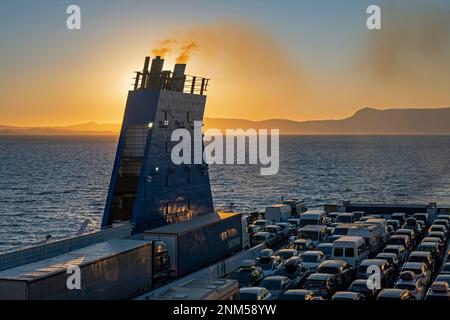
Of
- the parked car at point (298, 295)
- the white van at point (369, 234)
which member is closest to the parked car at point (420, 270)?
the white van at point (369, 234)

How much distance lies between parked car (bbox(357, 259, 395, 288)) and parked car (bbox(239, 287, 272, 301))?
6.57 metres

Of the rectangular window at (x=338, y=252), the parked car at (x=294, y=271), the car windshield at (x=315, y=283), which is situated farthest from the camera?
the rectangular window at (x=338, y=252)

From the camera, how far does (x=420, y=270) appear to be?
94.3ft

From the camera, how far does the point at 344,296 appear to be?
23.9 meters

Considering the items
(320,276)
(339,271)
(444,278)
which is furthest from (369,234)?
(320,276)

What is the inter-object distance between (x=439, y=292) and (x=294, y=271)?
6.28m

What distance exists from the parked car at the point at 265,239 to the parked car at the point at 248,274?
8.31m

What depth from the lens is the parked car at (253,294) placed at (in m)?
23.3

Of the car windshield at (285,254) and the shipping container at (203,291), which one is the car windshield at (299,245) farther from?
the shipping container at (203,291)

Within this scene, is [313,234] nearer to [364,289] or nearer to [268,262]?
[268,262]

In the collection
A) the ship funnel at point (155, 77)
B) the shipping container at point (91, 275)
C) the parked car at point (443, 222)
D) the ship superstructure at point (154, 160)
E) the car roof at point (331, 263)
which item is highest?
the ship funnel at point (155, 77)

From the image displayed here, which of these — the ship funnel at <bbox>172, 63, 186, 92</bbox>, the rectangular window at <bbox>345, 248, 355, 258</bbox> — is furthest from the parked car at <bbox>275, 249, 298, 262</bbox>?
the ship funnel at <bbox>172, 63, 186, 92</bbox>

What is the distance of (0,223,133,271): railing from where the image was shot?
19531 mm
